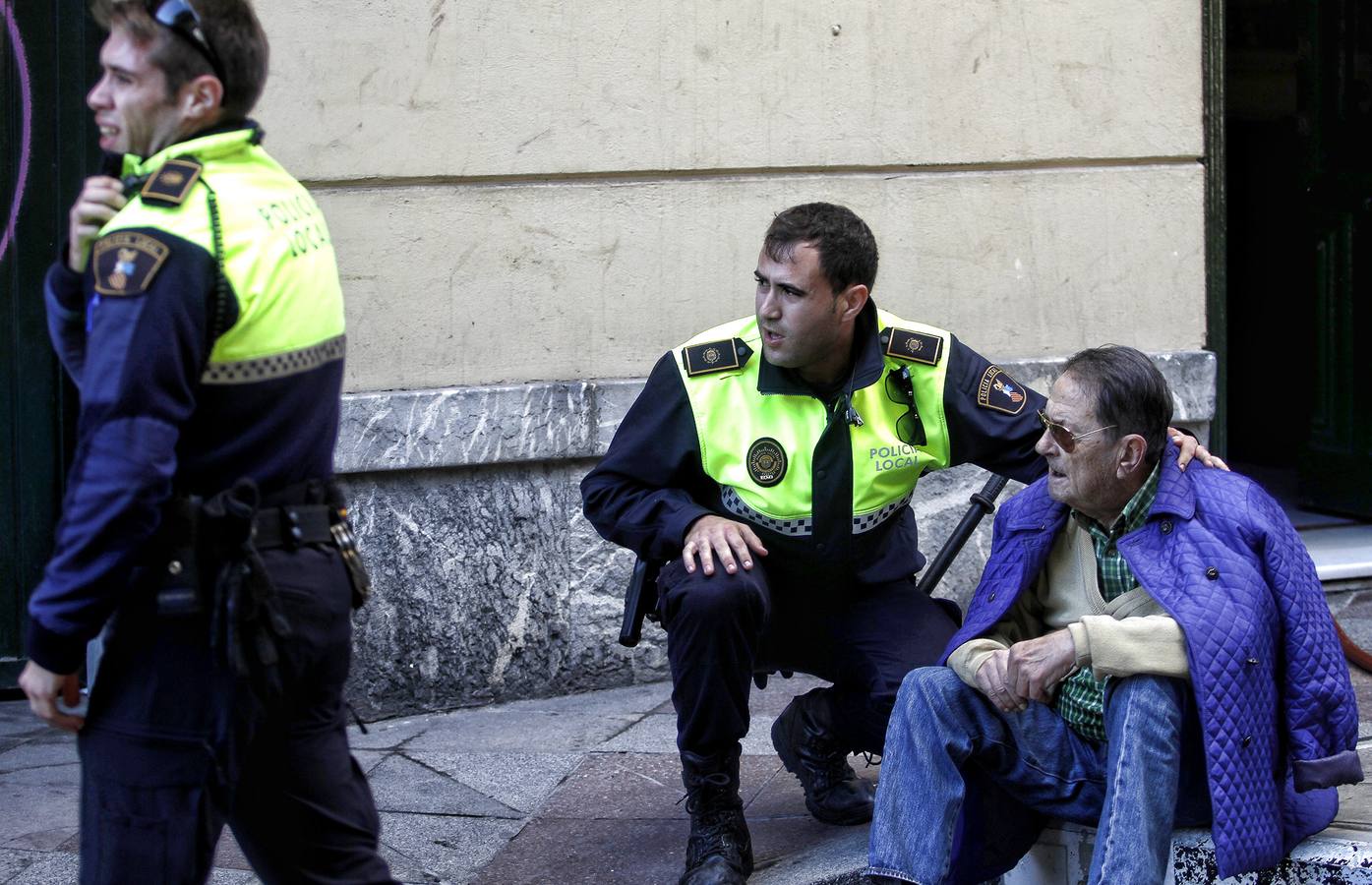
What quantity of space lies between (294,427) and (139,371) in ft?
0.87

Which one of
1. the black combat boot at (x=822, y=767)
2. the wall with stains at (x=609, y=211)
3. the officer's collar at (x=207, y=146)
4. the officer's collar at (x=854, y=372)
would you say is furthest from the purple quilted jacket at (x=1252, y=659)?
the wall with stains at (x=609, y=211)

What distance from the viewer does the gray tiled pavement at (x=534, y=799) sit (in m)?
3.68

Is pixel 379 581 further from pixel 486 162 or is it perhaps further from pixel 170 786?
pixel 170 786

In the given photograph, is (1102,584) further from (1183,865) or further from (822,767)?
(822,767)

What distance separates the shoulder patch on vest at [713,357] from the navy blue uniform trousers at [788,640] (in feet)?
1.41

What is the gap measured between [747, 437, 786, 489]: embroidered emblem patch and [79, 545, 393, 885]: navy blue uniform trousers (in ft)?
4.35

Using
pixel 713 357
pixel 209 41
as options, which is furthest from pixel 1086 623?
pixel 209 41

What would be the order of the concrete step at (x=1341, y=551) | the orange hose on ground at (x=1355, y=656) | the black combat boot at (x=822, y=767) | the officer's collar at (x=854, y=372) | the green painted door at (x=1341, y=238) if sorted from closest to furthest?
1. the officer's collar at (x=854, y=372)
2. the black combat boot at (x=822, y=767)
3. the orange hose on ground at (x=1355, y=656)
4. the concrete step at (x=1341, y=551)
5. the green painted door at (x=1341, y=238)

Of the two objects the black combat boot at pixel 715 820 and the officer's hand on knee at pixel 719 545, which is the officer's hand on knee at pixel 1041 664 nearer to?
the officer's hand on knee at pixel 719 545

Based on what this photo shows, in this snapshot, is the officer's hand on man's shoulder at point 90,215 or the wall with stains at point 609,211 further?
the wall with stains at point 609,211

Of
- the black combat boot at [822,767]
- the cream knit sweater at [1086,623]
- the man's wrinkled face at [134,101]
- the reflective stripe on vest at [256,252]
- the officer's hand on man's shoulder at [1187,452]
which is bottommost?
the black combat boot at [822,767]

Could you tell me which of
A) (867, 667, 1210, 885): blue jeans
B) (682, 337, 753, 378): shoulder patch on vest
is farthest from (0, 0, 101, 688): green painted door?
(867, 667, 1210, 885): blue jeans

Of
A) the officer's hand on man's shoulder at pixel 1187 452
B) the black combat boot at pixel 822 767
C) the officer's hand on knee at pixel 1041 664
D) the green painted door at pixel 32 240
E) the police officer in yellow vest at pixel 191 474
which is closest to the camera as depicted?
the police officer in yellow vest at pixel 191 474

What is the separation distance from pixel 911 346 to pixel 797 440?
0.35 metres
